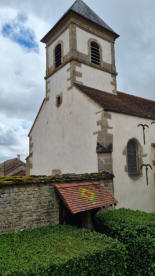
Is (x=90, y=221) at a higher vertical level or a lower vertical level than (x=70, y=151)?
lower

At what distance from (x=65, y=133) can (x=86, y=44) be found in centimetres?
610

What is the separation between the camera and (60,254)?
3883 mm

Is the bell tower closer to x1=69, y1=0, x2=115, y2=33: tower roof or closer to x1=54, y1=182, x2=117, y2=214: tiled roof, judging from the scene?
x1=69, y1=0, x2=115, y2=33: tower roof

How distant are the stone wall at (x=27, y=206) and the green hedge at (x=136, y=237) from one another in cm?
171

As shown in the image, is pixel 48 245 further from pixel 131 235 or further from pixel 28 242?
pixel 131 235

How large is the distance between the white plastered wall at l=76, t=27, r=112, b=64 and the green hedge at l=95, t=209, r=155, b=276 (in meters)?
10.4

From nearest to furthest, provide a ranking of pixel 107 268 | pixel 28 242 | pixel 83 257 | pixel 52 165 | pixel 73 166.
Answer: pixel 83 257, pixel 107 268, pixel 28 242, pixel 73 166, pixel 52 165

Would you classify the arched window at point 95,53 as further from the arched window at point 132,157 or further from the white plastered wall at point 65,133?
the arched window at point 132,157

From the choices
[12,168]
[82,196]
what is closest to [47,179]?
[82,196]

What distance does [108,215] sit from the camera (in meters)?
6.51

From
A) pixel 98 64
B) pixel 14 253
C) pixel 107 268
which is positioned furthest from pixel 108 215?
pixel 98 64

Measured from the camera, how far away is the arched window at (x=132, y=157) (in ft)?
34.1

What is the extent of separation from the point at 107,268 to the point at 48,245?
1369 mm

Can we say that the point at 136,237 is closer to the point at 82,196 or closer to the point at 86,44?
the point at 82,196
